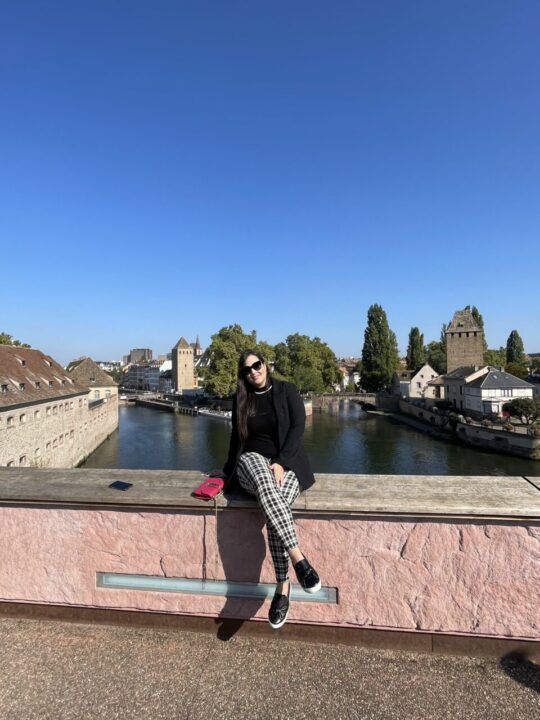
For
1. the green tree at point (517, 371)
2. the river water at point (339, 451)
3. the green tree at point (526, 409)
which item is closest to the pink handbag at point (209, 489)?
the river water at point (339, 451)

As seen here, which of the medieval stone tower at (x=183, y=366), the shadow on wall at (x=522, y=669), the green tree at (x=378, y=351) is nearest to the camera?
the shadow on wall at (x=522, y=669)

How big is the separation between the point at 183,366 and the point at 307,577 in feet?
322

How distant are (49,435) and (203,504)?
84.6 feet

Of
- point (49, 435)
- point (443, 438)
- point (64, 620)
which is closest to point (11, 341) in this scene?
point (49, 435)

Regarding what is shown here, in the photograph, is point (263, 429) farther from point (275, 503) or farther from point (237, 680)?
point (237, 680)

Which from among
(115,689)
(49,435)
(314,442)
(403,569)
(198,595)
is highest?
(403,569)

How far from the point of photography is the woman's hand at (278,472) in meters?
2.31

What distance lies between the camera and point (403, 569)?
2.14 m

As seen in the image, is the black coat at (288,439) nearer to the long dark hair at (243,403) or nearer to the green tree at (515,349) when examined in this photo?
the long dark hair at (243,403)

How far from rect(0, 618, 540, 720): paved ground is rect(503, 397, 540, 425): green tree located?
39.9 metres

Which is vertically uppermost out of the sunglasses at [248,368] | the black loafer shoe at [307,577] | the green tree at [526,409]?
the sunglasses at [248,368]

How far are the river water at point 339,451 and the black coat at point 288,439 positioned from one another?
86.3 feet

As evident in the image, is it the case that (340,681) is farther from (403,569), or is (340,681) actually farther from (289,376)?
(289,376)

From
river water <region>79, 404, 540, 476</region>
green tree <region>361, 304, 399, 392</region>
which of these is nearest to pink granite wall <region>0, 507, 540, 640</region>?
river water <region>79, 404, 540, 476</region>
